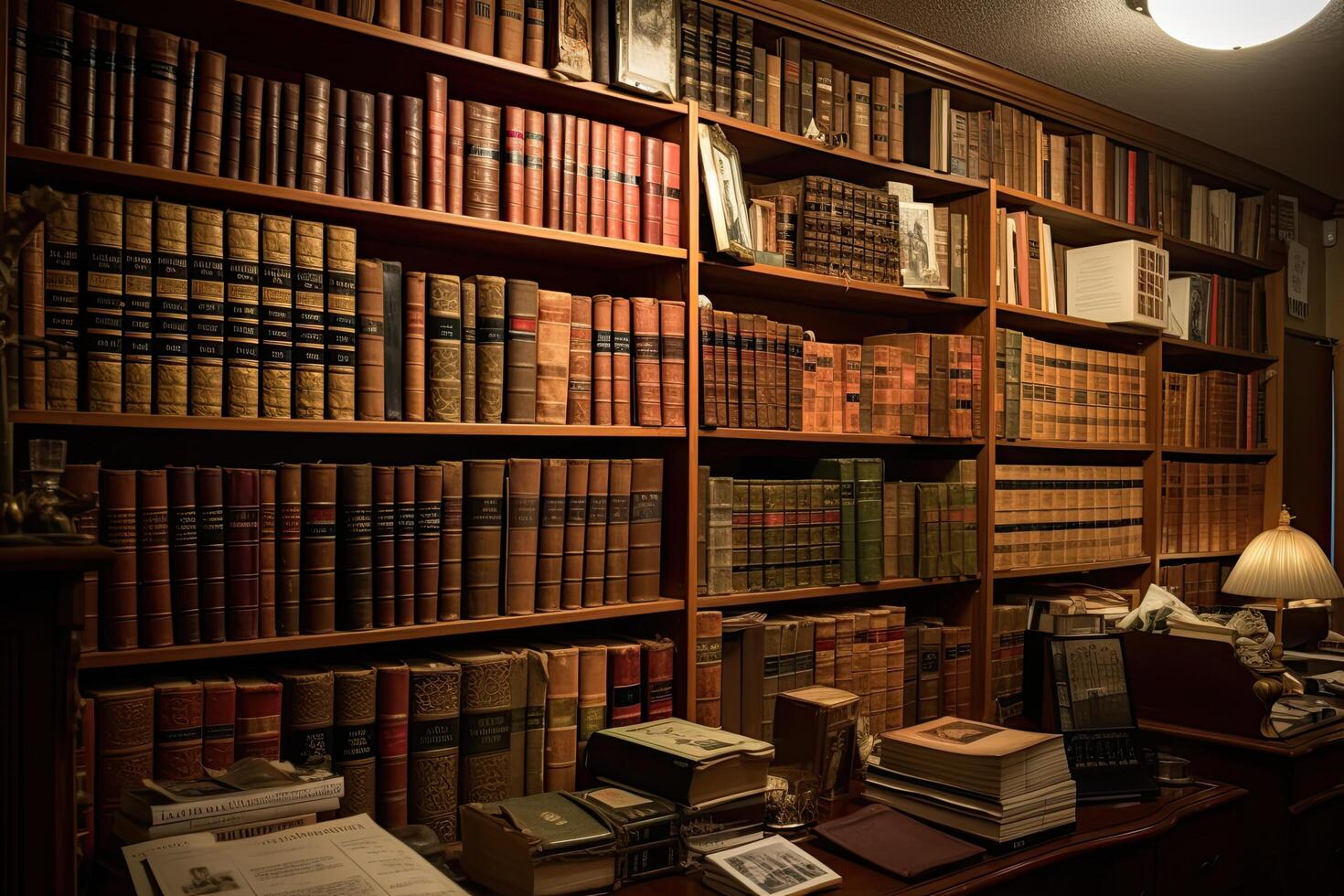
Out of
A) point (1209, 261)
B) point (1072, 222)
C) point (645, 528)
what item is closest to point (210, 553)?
point (645, 528)

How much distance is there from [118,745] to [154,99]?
1.03 meters

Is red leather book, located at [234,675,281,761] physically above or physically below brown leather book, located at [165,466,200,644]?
below

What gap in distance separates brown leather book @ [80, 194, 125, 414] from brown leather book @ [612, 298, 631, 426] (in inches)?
36.4

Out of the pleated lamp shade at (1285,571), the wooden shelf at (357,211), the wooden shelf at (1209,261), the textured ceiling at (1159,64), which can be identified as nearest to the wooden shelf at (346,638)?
the wooden shelf at (357,211)

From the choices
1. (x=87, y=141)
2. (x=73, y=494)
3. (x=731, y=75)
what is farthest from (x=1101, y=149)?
(x=73, y=494)

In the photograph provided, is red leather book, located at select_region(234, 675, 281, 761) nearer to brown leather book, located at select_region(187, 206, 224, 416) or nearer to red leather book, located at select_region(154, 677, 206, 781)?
red leather book, located at select_region(154, 677, 206, 781)

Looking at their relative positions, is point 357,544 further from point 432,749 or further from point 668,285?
point 668,285

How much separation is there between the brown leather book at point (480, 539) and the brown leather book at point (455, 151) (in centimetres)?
51

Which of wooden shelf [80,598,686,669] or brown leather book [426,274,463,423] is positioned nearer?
wooden shelf [80,598,686,669]

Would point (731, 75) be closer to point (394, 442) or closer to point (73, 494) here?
point (394, 442)

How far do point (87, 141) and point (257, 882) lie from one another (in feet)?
3.76

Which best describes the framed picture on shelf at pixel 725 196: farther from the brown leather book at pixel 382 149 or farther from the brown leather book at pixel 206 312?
the brown leather book at pixel 206 312

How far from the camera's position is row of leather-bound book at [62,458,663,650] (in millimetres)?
1607

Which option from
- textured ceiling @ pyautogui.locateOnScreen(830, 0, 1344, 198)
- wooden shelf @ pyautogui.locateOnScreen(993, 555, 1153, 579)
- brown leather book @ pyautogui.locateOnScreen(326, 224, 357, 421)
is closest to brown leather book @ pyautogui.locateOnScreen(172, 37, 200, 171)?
brown leather book @ pyautogui.locateOnScreen(326, 224, 357, 421)
